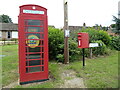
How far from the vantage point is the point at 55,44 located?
242 inches

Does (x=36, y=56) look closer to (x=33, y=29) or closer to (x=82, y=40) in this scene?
(x=33, y=29)

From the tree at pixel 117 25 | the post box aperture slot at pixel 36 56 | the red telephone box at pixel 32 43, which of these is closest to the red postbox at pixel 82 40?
the red telephone box at pixel 32 43

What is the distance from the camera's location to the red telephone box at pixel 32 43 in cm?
314

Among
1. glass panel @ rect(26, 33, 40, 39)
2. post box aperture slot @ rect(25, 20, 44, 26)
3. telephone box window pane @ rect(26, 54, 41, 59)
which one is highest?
post box aperture slot @ rect(25, 20, 44, 26)

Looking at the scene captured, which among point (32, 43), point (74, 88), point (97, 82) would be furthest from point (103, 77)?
point (32, 43)

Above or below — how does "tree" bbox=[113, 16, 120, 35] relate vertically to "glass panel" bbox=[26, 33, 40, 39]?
above

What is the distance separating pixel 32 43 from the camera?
11.0 feet

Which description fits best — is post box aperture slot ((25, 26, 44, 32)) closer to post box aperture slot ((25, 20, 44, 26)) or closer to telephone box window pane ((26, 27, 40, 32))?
telephone box window pane ((26, 27, 40, 32))

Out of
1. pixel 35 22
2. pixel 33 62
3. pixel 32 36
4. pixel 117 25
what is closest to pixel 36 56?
pixel 33 62

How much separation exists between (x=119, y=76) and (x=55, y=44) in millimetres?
3679

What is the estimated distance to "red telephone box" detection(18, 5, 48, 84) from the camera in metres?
3.14

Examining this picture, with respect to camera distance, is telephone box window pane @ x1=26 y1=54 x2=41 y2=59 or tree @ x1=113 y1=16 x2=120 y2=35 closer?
telephone box window pane @ x1=26 y1=54 x2=41 y2=59

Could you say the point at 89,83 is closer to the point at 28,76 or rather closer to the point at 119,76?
the point at 119,76

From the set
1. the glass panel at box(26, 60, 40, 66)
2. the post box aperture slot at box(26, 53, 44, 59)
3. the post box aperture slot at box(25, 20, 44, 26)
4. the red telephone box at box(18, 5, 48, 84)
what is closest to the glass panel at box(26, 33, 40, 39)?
the red telephone box at box(18, 5, 48, 84)
